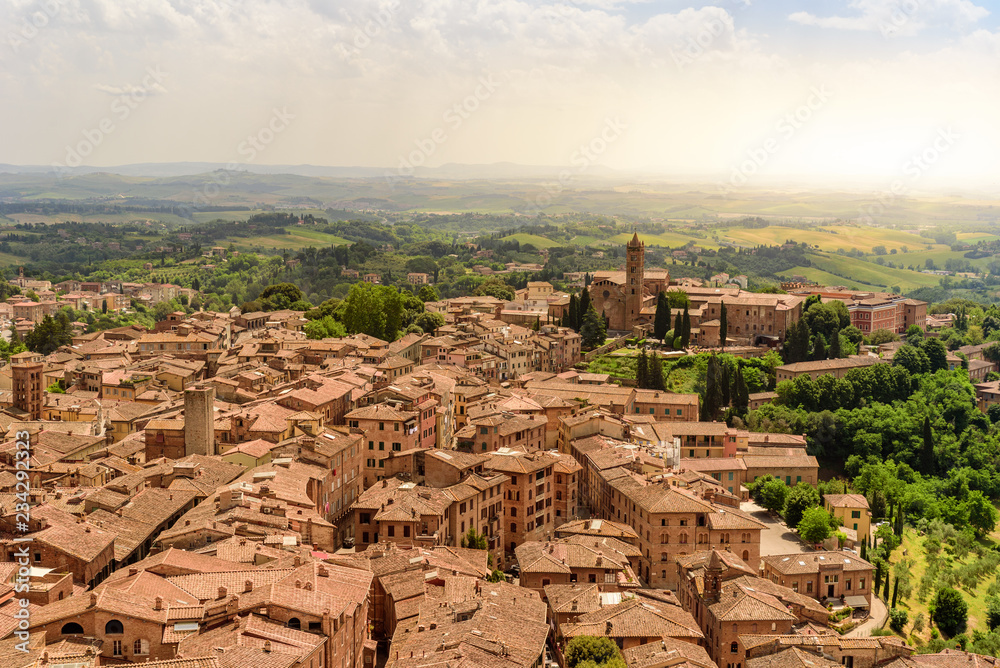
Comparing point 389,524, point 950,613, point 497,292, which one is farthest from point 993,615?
point 497,292

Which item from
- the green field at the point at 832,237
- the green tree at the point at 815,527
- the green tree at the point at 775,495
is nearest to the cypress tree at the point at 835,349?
the green tree at the point at 775,495

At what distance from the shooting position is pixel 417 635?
20484mm

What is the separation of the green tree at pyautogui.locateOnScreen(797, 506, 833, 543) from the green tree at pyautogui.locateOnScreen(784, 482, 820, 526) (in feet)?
4.82

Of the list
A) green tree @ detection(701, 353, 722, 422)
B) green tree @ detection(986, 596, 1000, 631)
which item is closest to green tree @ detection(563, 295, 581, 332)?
green tree @ detection(701, 353, 722, 422)

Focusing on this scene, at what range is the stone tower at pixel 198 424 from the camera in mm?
30500

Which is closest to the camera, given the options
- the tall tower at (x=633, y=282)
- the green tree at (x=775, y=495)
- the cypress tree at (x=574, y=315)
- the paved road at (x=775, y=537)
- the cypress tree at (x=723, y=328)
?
the paved road at (x=775, y=537)

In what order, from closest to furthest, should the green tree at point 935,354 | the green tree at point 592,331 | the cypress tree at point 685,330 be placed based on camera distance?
1. the green tree at point 935,354
2. the cypress tree at point 685,330
3. the green tree at point 592,331

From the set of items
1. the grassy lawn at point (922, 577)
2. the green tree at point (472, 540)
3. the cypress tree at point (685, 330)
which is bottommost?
the grassy lawn at point (922, 577)

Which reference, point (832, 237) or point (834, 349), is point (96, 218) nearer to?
point (832, 237)

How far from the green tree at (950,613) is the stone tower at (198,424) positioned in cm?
2346

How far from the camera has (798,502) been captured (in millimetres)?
35438

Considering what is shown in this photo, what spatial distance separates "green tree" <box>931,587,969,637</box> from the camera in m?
30.7

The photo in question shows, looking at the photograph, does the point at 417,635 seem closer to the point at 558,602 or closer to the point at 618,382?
the point at 558,602

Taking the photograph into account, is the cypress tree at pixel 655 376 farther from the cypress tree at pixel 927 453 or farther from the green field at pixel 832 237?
the green field at pixel 832 237
